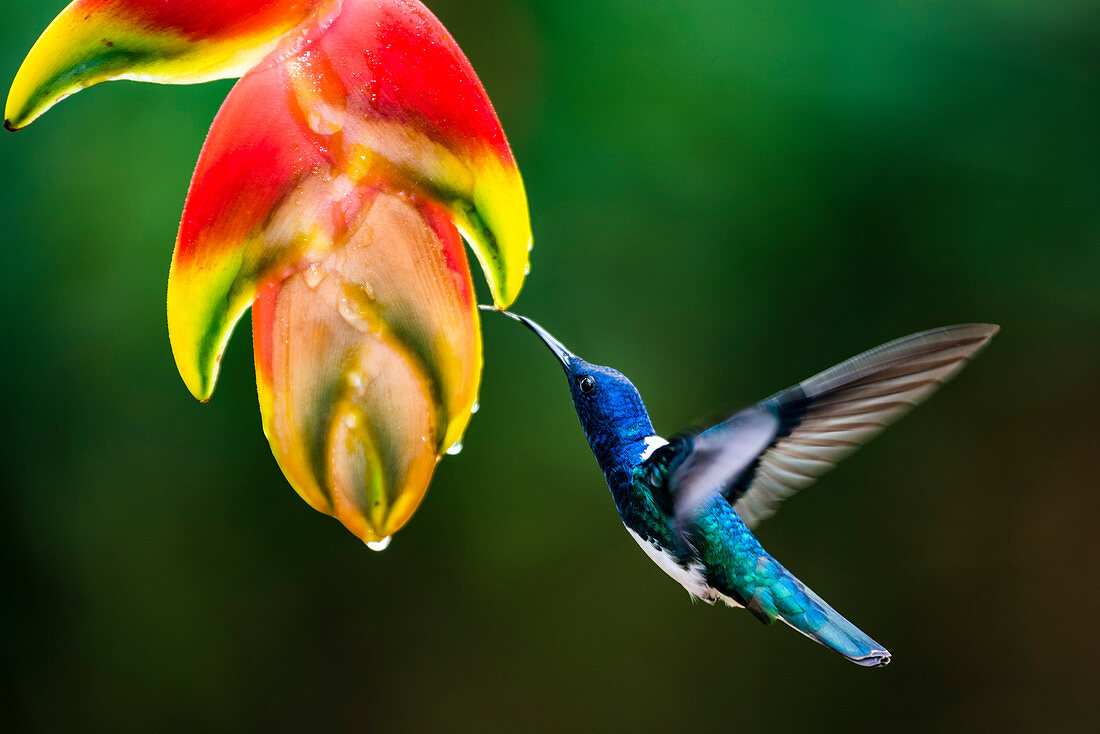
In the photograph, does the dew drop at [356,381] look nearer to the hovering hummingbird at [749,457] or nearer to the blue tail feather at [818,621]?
the hovering hummingbird at [749,457]

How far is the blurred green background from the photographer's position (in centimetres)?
125

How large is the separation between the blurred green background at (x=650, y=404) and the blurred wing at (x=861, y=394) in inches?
25.7

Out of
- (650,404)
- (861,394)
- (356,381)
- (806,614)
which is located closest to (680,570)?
(806,614)

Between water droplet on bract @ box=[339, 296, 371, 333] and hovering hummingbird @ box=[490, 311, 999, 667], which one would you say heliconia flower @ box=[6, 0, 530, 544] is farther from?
hovering hummingbird @ box=[490, 311, 999, 667]

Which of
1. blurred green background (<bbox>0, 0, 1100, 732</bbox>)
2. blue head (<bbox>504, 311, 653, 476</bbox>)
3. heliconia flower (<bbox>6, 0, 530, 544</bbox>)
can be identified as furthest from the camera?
blurred green background (<bbox>0, 0, 1100, 732</bbox>)

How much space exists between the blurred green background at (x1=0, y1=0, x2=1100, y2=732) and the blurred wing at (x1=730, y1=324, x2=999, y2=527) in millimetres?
652

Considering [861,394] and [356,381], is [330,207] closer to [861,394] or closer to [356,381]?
[356,381]

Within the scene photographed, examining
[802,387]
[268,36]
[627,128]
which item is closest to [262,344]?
[268,36]

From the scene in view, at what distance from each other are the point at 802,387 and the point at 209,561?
104 cm

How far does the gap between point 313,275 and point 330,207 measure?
25mm

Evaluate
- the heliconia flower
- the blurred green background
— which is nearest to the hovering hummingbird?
the heliconia flower

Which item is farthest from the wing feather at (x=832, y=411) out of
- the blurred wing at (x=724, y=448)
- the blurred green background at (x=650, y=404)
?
the blurred green background at (x=650, y=404)

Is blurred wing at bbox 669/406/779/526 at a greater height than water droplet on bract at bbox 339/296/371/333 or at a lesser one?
lesser

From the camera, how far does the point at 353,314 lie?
0.35m
